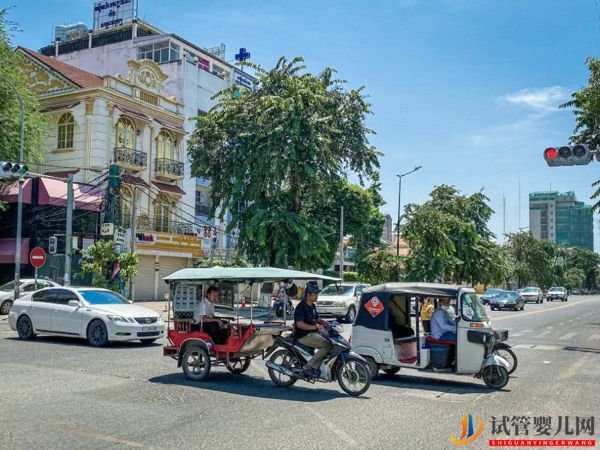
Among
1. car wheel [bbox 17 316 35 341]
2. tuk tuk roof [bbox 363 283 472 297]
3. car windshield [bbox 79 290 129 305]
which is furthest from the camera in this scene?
car wheel [bbox 17 316 35 341]

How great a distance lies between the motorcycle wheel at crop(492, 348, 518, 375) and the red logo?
7.79 feet

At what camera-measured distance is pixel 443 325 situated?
1112 centimetres

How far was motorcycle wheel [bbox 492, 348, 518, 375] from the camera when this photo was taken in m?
11.6

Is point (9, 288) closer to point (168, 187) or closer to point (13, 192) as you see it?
point (13, 192)

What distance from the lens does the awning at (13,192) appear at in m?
32.7

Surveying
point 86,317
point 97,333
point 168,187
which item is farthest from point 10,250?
point 97,333

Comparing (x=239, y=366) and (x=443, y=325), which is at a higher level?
(x=443, y=325)

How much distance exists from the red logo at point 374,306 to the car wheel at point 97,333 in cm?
748

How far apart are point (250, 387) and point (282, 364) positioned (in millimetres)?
665

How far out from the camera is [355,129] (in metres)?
33.2

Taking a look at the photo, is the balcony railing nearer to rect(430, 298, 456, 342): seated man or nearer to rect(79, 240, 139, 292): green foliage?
rect(79, 240, 139, 292): green foliage

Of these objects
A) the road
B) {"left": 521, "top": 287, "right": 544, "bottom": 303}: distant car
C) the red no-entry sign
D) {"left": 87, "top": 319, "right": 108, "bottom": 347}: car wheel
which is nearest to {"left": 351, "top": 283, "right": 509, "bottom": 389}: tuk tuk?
the road

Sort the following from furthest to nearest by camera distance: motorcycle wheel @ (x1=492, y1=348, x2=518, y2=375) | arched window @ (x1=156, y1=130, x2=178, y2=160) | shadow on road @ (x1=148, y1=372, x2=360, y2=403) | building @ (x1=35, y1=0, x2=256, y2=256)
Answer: building @ (x1=35, y1=0, x2=256, y2=256), arched window @ (x1=156, y1=130, x2=178, y2=160), motorcycle wheel @ (x1=492, y1=348, x2=518, y2=375), shadow on road @ (x1=148, y1=372, x2=360, y2=403)

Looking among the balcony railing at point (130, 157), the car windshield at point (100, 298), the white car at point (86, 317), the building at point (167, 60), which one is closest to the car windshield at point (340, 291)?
the car windshield at point (100, 298)
